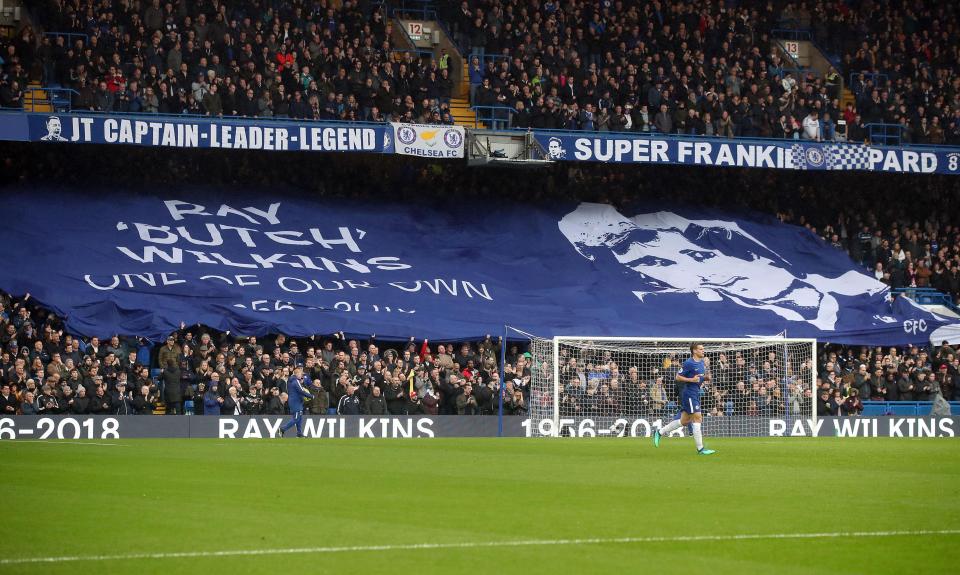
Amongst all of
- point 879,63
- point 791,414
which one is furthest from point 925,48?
point 791,414

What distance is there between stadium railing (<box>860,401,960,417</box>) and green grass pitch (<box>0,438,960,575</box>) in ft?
47.1

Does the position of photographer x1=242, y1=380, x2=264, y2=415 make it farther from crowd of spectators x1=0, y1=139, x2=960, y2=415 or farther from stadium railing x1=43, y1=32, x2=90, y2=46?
stadium railing x1=43, y1=32, x2=90, y2=46

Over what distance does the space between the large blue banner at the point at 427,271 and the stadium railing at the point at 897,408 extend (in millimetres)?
2276

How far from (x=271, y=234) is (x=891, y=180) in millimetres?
20246

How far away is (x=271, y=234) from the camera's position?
3672 cm

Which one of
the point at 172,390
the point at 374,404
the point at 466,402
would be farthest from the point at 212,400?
the point at 466,402

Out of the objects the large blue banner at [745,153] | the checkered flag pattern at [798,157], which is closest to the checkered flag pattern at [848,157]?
the large blue banner at [745,153]

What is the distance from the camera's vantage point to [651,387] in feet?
104

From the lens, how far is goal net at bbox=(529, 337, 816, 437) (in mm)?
31109

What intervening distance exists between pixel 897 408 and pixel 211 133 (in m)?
18.8

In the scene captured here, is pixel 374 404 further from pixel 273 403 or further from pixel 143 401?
pixel 143 401

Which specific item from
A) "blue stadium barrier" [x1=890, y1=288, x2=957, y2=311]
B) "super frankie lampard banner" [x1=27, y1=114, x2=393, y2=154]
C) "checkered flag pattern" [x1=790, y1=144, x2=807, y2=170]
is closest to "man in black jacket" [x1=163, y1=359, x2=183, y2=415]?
"super frankie lampard banner" [x1=27, y1=114, x2=393, y2=154]

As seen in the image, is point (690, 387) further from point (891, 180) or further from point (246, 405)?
point (891, 180)

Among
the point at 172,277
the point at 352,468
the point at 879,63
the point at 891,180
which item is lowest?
the point at 352,468
